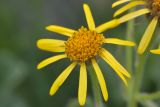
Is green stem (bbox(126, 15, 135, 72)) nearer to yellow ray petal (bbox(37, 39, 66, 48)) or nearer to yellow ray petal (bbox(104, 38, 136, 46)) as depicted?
yellow ray petal (bbox(104, 38, 136, 46))

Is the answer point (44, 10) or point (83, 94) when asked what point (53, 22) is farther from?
point (83, 94)

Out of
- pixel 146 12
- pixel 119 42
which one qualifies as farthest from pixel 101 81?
pixel 146 12

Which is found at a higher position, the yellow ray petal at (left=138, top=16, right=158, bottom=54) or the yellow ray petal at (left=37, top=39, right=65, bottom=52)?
the yellow ray petal at (left=37, top=39, right=65, bottom=52)

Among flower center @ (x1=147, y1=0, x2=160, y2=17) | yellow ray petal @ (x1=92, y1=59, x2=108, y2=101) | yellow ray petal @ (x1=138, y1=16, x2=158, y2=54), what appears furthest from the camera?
flower center @ (x1=147, y1=0, x2=160, y2=17)

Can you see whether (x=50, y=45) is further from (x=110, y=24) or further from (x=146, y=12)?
(x=146, y=12)

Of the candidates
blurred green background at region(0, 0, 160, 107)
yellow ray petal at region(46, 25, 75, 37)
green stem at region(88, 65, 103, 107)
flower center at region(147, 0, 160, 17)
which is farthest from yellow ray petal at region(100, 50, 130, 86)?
blurred green background at region(0, 0, 160, 107)

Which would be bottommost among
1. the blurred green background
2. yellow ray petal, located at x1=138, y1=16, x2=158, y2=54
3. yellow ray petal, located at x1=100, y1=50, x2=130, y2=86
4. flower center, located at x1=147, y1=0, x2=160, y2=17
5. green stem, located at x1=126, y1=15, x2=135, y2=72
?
the blurred green background

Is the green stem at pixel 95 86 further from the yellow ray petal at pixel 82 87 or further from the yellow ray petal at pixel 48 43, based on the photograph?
the yellow ray petal at pixel 48 43
